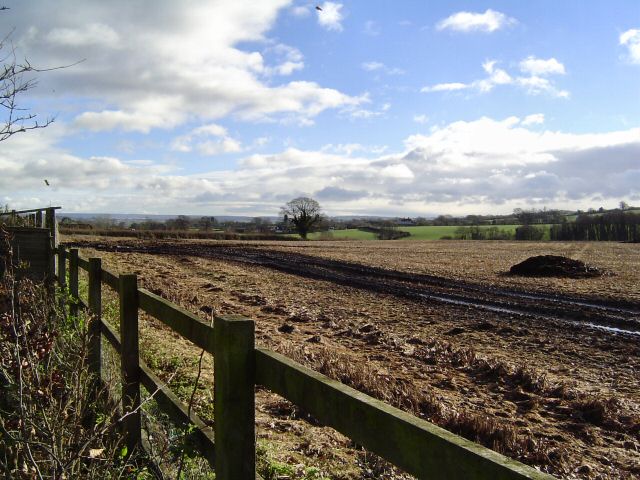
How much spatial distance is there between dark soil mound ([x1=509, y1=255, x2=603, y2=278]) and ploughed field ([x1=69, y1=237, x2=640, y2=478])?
17.4 ft

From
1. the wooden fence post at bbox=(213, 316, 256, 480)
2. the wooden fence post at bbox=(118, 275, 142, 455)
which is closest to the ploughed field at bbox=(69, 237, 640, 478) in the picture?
the wooden fence post at bbox=(118, 275, 142, 455)

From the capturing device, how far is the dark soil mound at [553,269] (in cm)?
2620

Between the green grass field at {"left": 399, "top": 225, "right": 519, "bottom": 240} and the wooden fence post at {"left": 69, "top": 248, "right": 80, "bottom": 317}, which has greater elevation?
the wooden fence post at {"left": 69, "top": 248, "right": 80, "bottom": 317}

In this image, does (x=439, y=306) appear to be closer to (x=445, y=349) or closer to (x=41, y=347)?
(x=445, y=349)

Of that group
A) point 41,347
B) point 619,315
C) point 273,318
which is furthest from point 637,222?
point 41,347

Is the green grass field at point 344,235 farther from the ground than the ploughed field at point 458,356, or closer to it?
farther from the ground

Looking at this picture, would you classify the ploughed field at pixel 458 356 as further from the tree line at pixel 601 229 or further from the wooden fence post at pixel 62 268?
the tree line at pixel 601 229

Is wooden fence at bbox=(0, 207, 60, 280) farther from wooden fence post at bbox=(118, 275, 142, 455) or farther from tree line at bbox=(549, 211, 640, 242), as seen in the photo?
tree line at bbox=(549, 211, 640, 242)

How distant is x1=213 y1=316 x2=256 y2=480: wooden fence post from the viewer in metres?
2.63

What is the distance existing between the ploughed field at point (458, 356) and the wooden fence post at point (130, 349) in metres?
1.09

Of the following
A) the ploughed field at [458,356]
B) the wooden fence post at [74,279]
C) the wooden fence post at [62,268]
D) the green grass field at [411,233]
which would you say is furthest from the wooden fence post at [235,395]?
the green grass field at [411,233]

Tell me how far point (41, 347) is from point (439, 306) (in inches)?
472

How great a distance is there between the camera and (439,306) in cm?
1531

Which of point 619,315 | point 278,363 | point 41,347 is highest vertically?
point 278,363
